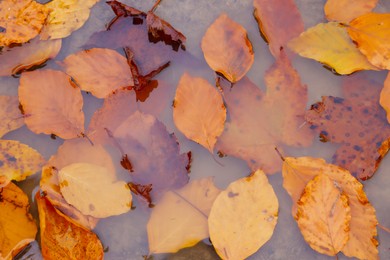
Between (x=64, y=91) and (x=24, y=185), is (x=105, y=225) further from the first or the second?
(x=64, y=91)

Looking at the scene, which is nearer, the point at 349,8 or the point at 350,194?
the point at 350,194

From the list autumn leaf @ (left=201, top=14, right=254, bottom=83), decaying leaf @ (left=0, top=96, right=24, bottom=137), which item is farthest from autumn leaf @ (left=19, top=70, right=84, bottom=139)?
autumn leaf @ (left=201, top=14, right=254, bottom=83)

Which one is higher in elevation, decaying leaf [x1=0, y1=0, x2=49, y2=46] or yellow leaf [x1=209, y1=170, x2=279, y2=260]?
decaying leaf [x1=0, y1=0, x2=49, y2=46]

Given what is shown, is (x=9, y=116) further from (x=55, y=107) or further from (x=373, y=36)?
(x=373, y=36)

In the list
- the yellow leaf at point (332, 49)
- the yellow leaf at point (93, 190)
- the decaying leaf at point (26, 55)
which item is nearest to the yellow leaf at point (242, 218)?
the yellow leaf at point (93, 190)

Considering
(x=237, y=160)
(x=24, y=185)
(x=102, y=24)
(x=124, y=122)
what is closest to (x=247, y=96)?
(x=237, y=160)

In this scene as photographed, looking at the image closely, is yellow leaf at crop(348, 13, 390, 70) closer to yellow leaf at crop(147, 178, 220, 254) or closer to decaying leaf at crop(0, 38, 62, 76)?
yellow leaf at crop(147, 178, 220, 254)

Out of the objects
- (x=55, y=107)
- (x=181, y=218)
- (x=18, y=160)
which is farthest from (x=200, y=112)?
(x=18, y=160)
